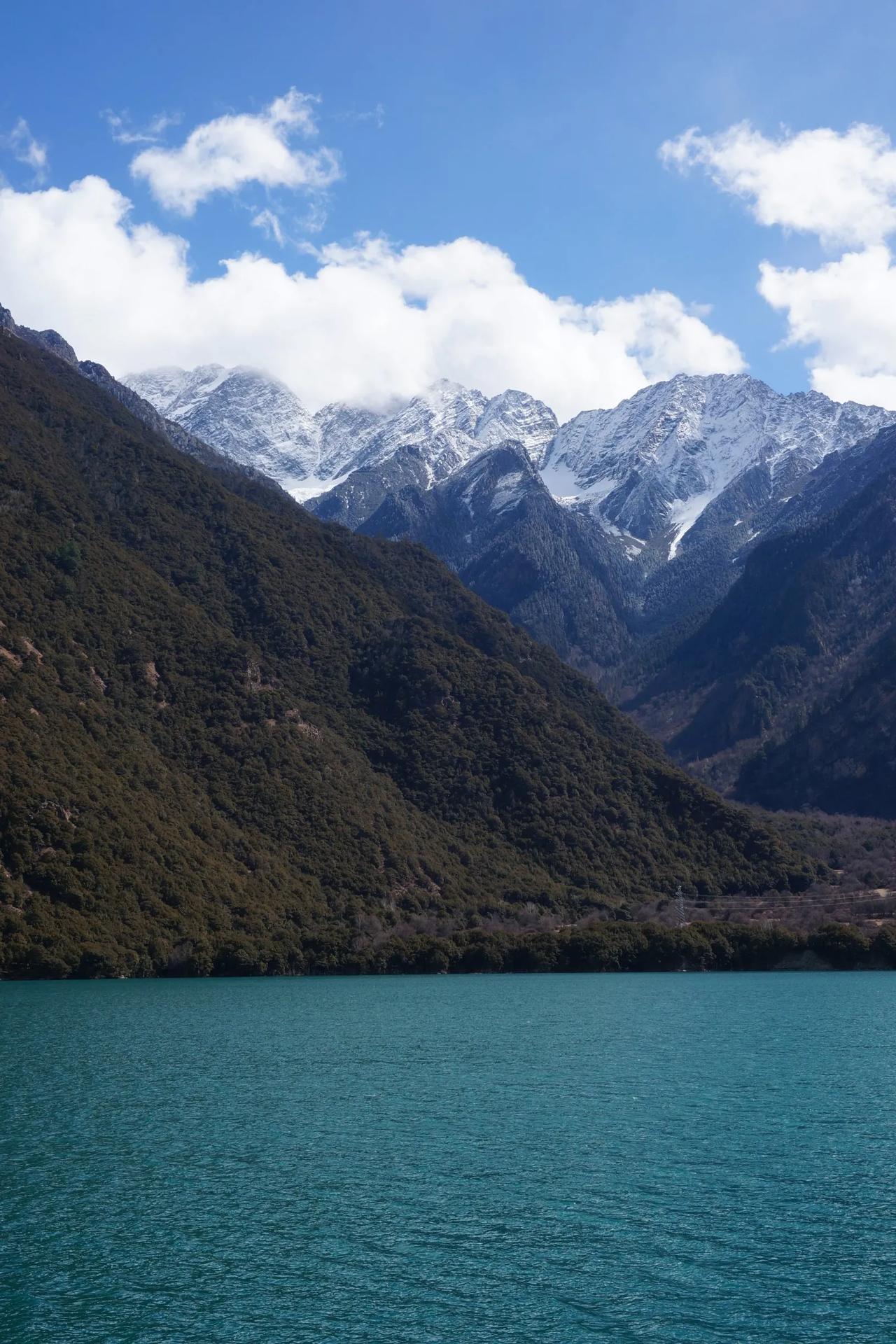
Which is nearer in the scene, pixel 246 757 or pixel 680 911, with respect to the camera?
pixel 680 911

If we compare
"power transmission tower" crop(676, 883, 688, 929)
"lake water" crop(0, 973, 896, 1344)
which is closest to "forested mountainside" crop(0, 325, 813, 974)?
"power transmission tower" crop(676, 883, 688, 929)

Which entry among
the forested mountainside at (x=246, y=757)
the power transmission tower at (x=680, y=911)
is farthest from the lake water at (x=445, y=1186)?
the power transmission tower at (x=680, y=911)

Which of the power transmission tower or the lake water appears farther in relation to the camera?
the power transmission tower

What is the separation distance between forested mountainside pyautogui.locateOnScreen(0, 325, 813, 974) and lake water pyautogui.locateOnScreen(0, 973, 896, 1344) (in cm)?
4375

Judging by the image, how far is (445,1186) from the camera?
33188mm

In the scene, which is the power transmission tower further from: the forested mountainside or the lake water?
the lake water

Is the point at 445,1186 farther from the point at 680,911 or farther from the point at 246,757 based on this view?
the point at 246,757

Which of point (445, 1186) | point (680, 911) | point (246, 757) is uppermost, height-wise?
point (246, 757)

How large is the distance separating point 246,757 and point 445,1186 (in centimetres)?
10826

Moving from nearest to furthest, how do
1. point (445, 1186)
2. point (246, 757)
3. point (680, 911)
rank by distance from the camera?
point (445, 1186), point (680, 911), point (246, 757)

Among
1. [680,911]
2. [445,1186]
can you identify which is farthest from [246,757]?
[445,1186]

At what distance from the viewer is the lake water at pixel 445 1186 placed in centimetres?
2441

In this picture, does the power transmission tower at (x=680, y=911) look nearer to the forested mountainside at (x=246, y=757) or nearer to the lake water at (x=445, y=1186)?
the forested mountainside at (x=246, y=757)

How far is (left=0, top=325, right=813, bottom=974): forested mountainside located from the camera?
349 feet
